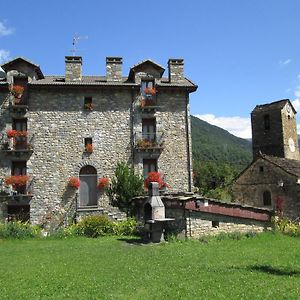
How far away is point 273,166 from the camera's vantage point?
24.5 m

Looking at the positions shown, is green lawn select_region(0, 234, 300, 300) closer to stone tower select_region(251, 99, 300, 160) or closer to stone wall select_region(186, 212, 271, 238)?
stone wall select_region(186, 212, 271, 238)

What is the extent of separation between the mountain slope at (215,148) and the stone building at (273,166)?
60.6 meters

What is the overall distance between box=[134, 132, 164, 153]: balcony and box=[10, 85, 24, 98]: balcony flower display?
7467 mm

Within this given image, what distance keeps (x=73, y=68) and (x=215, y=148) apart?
9941cm

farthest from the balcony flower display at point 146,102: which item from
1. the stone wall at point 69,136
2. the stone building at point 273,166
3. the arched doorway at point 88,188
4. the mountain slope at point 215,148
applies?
the mountain slope at point 215,148

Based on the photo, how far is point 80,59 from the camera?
24.5 m

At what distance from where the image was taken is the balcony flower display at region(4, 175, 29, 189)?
73.2ft

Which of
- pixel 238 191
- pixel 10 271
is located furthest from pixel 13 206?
pixel 238 191

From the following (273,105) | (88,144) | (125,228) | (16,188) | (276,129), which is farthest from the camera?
(273,105)

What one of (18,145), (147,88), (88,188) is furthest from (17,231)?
(147,88)

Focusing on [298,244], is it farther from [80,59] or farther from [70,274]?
[80,59]

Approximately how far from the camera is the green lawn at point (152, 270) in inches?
325

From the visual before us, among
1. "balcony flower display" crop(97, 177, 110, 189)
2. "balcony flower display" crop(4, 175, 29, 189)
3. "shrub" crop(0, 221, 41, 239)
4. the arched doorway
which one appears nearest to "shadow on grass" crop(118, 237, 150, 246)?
"shrub" crop(0, 221, 41, 239)

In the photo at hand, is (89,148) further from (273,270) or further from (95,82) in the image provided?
(273,270)
